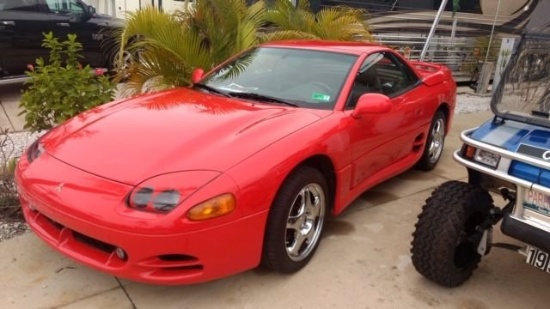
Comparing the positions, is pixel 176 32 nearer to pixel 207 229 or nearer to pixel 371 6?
pixel 207 229

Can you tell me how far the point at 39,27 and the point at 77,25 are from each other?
2.35ft

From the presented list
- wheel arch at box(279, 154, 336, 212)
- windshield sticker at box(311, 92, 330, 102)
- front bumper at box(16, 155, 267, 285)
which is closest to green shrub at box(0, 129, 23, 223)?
front bumper at box(16, 155, 267, 285)

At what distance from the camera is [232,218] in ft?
8.23

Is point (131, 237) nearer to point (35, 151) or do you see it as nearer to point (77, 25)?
point (35, 151)

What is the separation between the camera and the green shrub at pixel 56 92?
4164mm

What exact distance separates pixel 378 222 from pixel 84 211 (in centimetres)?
234

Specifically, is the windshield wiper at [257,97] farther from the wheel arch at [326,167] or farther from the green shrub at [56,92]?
the green shrub at [56,92]

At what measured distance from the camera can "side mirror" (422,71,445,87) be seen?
15.5ft

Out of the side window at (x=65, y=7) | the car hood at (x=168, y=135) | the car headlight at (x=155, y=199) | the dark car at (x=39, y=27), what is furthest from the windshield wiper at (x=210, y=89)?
the side window at (x=65, y=7)

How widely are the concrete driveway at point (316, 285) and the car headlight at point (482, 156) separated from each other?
0.87m

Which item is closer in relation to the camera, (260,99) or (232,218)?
(232,218)

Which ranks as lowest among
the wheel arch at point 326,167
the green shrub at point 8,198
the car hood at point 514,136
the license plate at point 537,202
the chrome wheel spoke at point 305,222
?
the green shrub at point 8,198

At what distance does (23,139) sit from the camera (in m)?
5.42

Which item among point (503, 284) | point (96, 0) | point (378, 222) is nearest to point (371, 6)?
point (96, 0)
